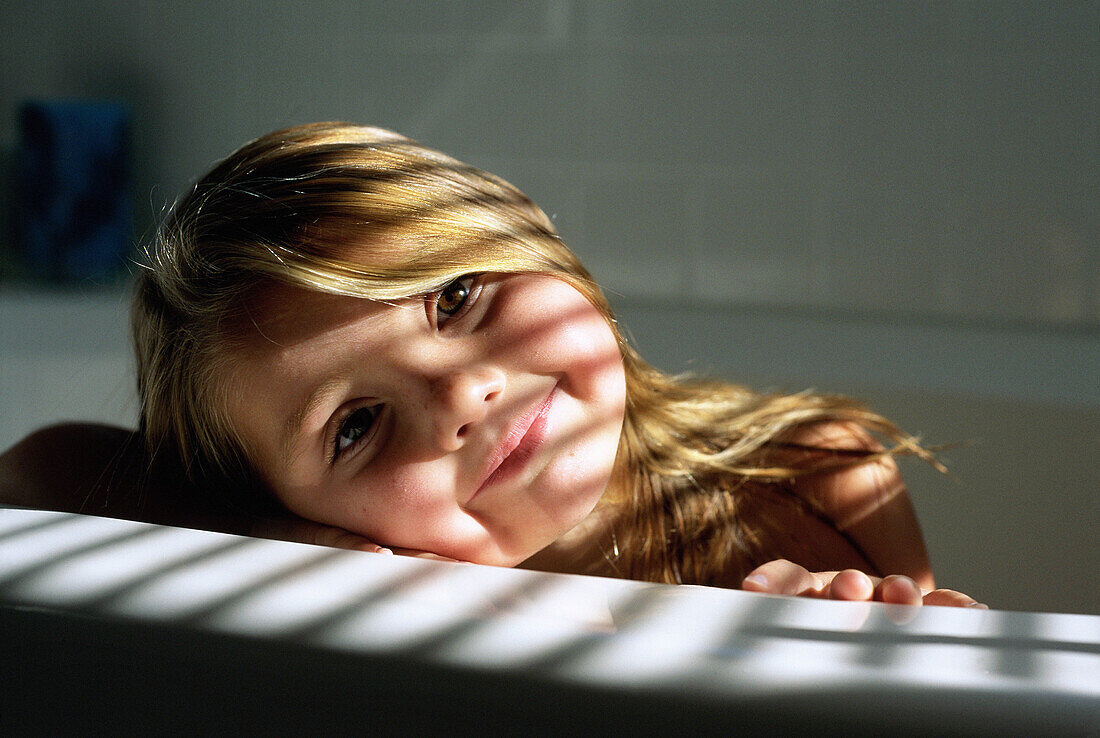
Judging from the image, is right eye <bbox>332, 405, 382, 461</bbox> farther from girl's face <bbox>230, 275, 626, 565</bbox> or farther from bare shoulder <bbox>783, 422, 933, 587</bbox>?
bare shoulder <bbox>783, 422, 933, 587</bbox>

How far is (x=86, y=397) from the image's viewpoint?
3.96 feet

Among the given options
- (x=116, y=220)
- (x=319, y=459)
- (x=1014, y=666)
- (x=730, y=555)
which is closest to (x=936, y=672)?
(x=1014, y=666)

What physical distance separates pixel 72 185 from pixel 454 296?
101 centimetres

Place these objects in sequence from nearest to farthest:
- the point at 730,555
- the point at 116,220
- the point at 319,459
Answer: the point at 319,459, the point at 730,555, the point at 116,220

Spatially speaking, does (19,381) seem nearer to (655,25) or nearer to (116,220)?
(116,220)

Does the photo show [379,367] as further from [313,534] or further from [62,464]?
[62,464]

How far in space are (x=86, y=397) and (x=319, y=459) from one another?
69cm

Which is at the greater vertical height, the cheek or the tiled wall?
the tiled wall

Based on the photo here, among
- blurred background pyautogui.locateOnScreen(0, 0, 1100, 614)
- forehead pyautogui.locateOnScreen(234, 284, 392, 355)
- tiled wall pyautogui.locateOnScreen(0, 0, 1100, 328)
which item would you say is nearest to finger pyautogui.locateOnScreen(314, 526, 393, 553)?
forehead pyautogui.locateOnScreen(234, 284, 392, 355)

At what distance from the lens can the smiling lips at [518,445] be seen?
646mm

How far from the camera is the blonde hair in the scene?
0.65m

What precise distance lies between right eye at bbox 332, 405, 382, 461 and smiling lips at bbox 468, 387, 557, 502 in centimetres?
8

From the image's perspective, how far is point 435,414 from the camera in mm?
616

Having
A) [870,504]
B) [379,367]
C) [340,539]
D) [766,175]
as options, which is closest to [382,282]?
[379,367]
